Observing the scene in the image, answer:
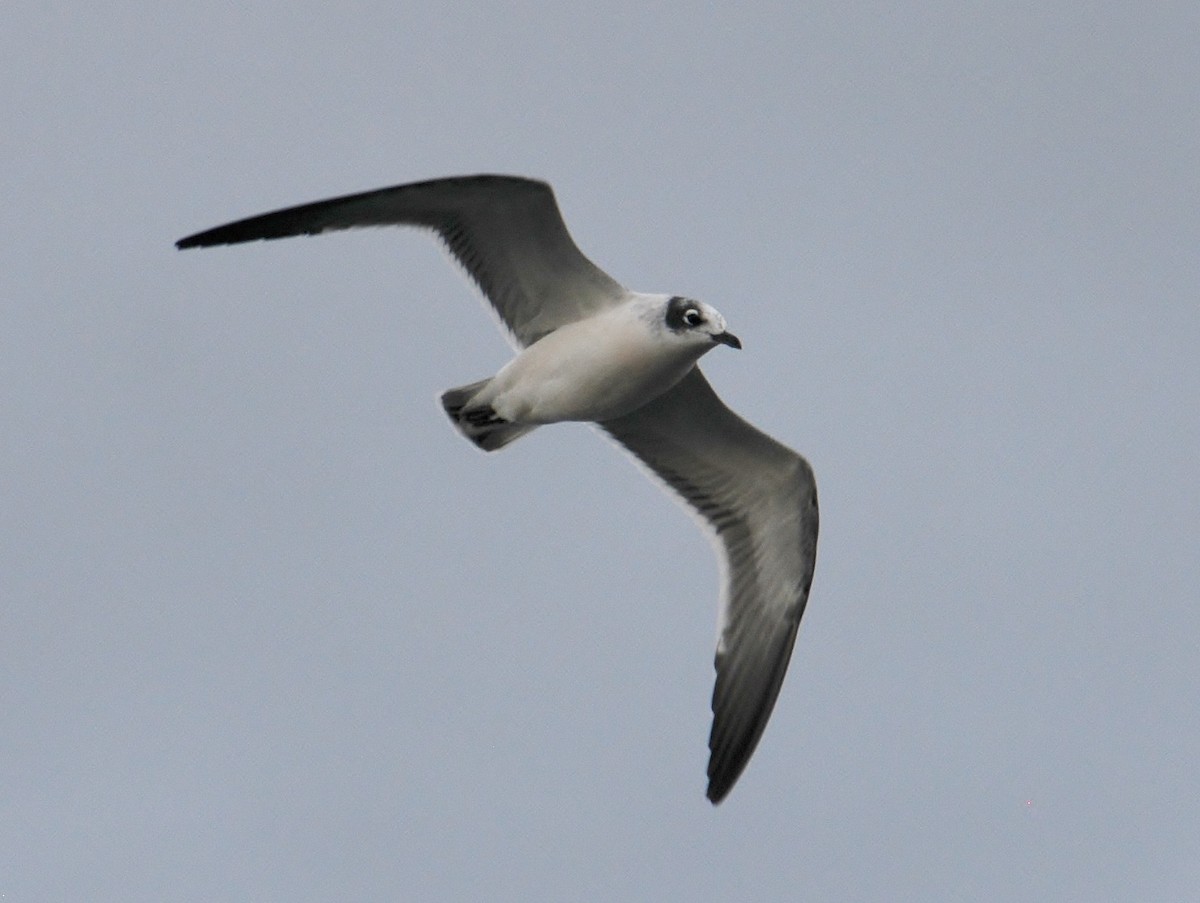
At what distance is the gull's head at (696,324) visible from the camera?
41.4 ft

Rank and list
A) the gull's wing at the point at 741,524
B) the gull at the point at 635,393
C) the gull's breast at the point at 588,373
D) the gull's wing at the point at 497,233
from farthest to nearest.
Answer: the gull's wing at the point at 741,524, the gull's breast at the point at 588,373, the gull at the point at 635,393, the gull's wing at the point at 497,233

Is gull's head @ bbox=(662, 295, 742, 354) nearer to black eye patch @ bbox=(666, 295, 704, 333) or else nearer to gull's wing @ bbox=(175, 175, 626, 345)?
black eye patch @ bbox=(666, 295, 704, 333)

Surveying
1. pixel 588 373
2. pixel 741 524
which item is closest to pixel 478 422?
pixel 588 373

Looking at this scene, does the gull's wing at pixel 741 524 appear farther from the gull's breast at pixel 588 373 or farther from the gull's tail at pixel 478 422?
the gull's tail at pixel 478 422

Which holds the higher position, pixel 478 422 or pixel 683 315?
pixel 683 315

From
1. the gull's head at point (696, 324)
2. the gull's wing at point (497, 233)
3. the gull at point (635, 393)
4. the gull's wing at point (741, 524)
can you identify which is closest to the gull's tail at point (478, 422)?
the gull at point (635, 393)

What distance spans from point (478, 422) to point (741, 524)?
2225mm

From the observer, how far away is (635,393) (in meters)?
13.2

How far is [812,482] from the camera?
14367 mm

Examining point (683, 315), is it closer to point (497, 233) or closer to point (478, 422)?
point (497, 233)

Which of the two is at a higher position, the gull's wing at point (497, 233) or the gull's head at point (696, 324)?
the gull's wing at point (497, 233)

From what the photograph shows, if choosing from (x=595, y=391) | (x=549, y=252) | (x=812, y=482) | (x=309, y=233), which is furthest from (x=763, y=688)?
(x=309, y=233)

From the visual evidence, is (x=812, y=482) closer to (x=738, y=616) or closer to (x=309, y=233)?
(x=738, y=616)

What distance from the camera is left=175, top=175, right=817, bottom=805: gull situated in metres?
12.7
